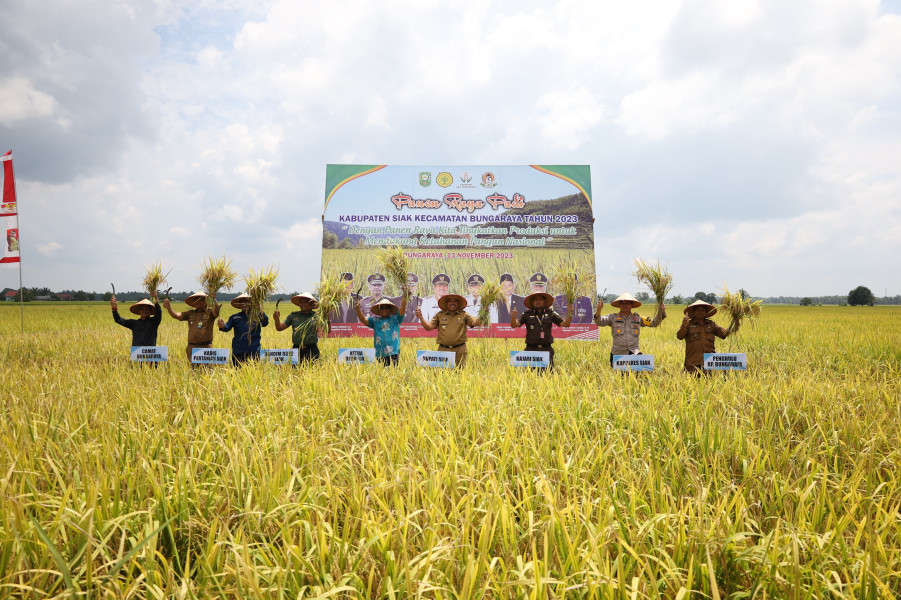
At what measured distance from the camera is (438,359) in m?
6.51

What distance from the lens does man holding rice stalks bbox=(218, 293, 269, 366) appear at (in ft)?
24.1

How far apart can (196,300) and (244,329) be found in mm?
1060

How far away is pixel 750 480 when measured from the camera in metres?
2.96

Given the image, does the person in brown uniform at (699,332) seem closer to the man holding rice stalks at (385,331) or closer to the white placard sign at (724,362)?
the white placard sign at (724,362)

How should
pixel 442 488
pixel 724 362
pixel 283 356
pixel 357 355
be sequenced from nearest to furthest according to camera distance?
pixel 442 488, pixel 724 362, pixel 283 356, pixel 357 355

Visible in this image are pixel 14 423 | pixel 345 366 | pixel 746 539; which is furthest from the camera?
pixel 345 366

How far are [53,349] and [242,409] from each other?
846 centimetres

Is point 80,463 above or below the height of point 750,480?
above

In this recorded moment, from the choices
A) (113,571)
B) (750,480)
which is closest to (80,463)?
(113,571)

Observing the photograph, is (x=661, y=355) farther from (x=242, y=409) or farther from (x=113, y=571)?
(x=113, y=571)

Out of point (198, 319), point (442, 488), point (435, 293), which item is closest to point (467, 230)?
point (435, 293)

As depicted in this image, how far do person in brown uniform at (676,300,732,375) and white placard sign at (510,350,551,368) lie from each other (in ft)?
7.22

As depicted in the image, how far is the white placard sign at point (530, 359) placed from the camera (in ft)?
21.8

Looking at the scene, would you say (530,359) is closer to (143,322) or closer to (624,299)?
(624,299)
